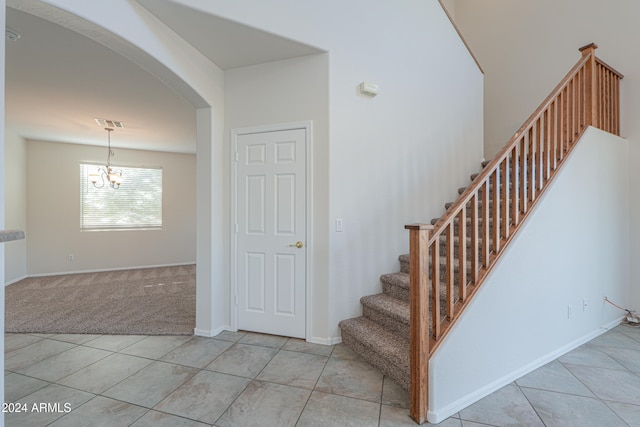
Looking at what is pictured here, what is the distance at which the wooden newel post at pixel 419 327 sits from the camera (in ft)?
5.87

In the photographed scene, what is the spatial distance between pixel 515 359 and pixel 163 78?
3.70 metres

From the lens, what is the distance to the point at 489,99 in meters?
4.93

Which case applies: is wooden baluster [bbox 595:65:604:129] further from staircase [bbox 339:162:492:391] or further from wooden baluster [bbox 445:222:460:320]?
wooden baluster [bbox 445:222:460:320]

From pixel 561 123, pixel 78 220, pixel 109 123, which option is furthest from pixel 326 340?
pixel 78 220

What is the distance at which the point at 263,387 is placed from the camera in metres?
2.18

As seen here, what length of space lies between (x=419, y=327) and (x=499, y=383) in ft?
3.04

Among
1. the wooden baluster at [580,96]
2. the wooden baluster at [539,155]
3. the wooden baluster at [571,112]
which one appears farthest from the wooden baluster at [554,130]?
the wooden baluster at [580,96]

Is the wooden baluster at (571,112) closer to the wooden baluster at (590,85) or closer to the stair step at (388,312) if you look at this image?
the wooden baluster at (590,85)

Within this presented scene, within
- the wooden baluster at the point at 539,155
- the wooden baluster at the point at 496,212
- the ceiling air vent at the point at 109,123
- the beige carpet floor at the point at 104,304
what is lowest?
the beige carpet floor at the point at 104,304

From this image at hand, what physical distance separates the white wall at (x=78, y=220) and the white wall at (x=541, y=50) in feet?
20.8

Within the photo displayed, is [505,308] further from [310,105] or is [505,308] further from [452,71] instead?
[452,71]

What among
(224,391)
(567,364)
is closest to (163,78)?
(224,391)

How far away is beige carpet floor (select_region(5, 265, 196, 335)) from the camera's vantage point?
3328 mm

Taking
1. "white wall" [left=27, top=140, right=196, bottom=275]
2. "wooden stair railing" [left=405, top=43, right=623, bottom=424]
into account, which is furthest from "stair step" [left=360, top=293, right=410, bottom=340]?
"white wall" [left=27, top=140, right=196, bottom=275]
